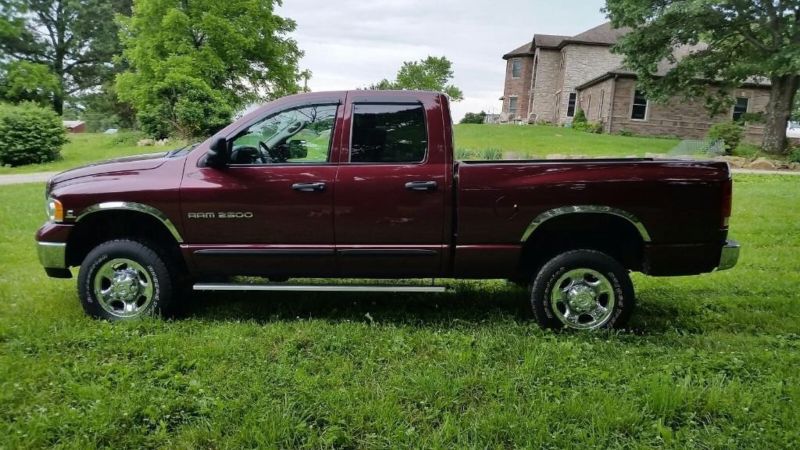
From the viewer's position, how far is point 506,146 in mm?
25266

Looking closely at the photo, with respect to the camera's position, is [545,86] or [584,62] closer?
[584,62]

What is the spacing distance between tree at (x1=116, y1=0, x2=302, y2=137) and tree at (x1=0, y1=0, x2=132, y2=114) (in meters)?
17.1

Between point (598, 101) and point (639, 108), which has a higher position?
point (598, 101)

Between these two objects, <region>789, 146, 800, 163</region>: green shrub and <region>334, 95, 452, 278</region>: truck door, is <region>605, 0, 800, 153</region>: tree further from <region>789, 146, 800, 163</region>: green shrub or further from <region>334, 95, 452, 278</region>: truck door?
<region>334, 95, 452, 278</region>: truck door

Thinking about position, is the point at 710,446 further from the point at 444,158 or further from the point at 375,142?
the point at 375,142

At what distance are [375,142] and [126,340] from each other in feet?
7.98

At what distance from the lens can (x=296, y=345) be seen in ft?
13.7

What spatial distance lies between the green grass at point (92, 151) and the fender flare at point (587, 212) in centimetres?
1856

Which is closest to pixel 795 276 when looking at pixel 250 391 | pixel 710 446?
pixel 710 446

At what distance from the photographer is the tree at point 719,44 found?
22.7 meters

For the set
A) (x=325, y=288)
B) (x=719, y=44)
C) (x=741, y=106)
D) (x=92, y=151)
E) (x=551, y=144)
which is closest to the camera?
(x=325, y=288)

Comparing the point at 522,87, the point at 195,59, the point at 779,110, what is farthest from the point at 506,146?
the point at 522,87

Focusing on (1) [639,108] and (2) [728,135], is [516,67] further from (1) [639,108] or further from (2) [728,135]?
(2) [728,135]

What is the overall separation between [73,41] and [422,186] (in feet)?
172
